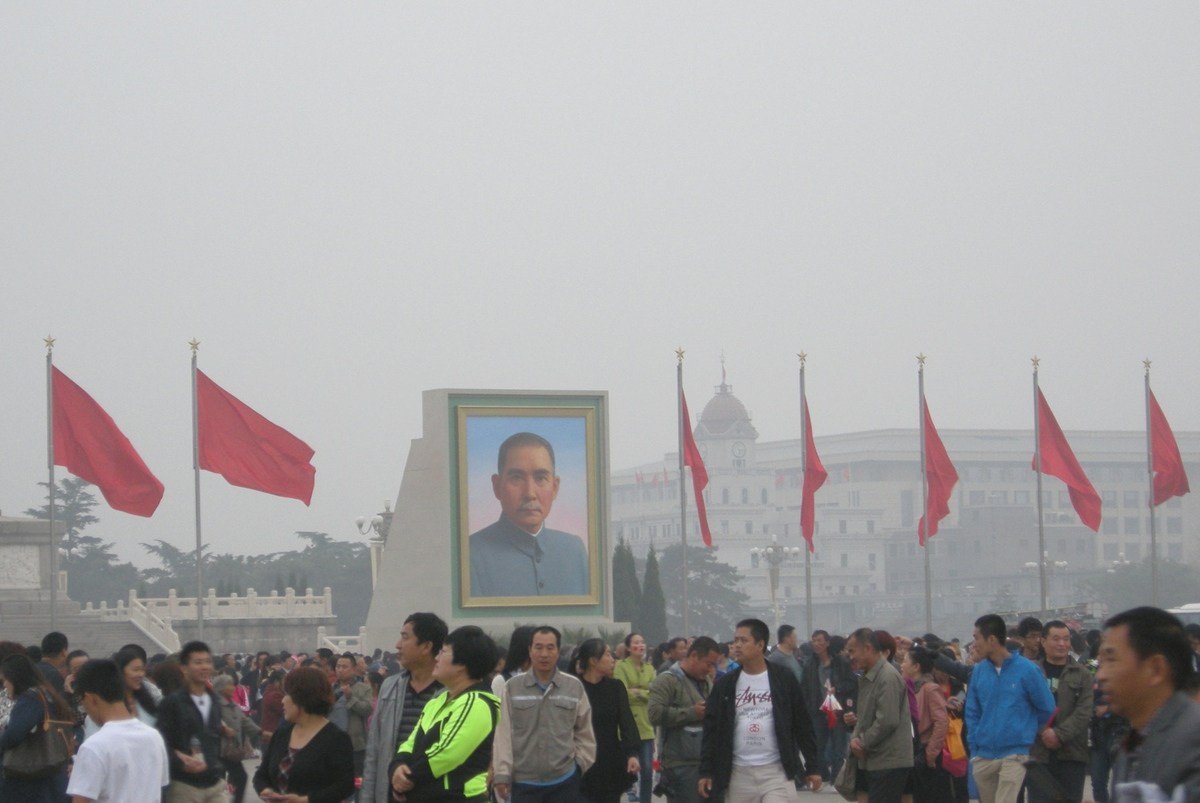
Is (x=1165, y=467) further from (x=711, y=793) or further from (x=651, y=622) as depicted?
(x=711, y=793)

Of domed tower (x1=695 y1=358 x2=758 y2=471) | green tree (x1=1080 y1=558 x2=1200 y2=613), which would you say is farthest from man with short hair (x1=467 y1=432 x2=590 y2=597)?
domed tower (x1=695 y1=358 x2=758 y2=471)

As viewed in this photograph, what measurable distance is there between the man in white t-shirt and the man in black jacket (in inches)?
120

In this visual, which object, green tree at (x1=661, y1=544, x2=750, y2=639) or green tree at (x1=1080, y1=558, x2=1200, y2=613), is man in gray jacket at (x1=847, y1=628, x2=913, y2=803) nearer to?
green tree at (x1=661, y1=544, x2=750, y2=639)

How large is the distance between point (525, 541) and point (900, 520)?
94.5 meters

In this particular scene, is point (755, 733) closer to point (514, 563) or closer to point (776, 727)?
point (776, 727)

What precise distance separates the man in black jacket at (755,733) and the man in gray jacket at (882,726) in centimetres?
86

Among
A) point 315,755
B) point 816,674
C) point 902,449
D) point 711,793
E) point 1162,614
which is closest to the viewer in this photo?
point 1162,614

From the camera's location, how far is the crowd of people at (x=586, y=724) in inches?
246

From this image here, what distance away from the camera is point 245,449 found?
23906 mm

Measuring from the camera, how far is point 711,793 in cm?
871

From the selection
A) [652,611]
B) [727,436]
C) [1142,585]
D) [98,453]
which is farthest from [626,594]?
[727,436]

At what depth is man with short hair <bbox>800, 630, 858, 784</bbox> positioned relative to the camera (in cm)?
1480

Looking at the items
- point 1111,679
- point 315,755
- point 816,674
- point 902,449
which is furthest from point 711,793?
point 902,449

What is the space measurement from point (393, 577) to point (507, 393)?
374cm
